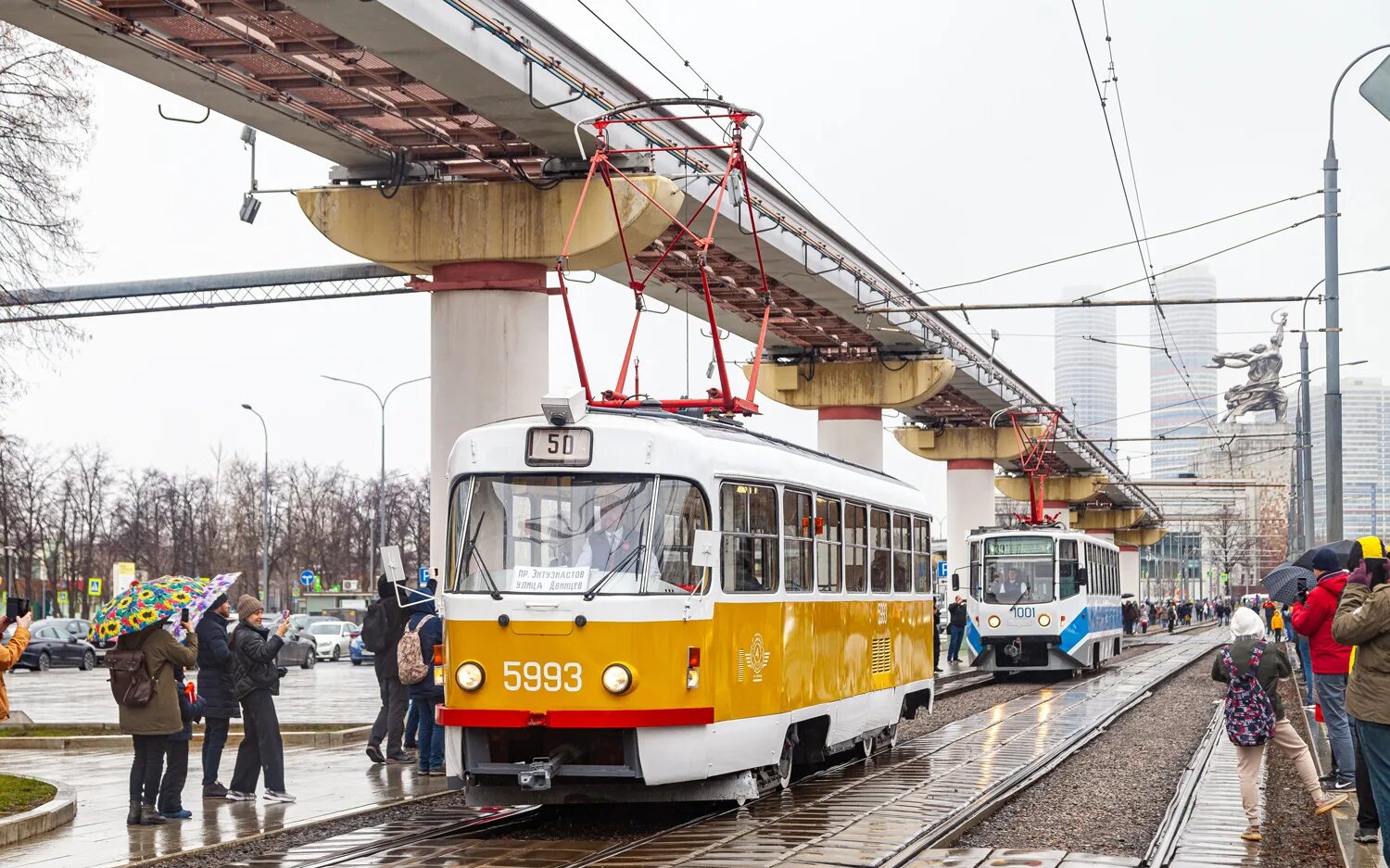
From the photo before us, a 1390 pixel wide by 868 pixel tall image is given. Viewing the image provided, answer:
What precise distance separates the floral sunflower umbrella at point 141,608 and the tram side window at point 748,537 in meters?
3.96

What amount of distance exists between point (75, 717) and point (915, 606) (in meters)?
13.7

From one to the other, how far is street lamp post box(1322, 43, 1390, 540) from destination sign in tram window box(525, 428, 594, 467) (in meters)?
15.6

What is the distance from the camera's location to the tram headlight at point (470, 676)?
11.7m

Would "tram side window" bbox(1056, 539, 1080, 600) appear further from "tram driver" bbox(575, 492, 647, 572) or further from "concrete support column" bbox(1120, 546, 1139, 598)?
"concrete support column" bbox(1120, 546, 1139, 598)

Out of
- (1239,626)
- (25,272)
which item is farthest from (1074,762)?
(25,272)

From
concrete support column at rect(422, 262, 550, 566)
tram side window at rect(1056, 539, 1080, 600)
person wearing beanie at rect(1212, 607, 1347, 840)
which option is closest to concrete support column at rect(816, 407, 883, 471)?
tram side window at rect(1056, 539, 1080, 600)

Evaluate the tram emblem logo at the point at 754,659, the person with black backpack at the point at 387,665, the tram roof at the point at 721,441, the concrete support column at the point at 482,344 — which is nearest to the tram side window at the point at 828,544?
the tram roof at the point at 721,441

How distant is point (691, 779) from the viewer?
11.9 m

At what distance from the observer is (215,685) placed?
1361 centimetres

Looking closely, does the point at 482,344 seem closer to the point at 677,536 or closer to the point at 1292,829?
the point at 677,536

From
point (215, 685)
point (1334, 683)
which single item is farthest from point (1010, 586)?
point (215, 685)

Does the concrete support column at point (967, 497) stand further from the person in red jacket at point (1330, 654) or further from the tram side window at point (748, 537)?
the tram side window at point (748, 537)

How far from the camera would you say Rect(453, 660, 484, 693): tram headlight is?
11719 millimetres

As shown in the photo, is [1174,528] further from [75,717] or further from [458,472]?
[458,472]
